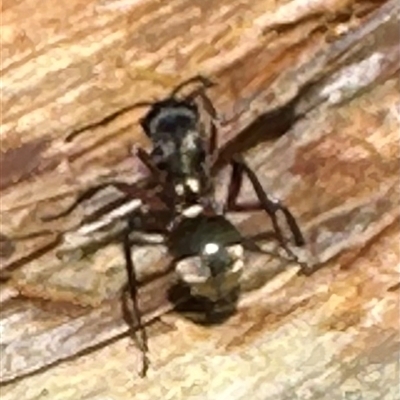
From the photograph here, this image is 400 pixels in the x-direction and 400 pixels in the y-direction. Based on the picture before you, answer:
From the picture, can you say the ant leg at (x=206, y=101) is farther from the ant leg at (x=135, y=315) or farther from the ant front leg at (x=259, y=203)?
the ant leg at (x=135, y=315)

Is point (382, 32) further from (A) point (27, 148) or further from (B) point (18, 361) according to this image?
(B) point (18, 361)

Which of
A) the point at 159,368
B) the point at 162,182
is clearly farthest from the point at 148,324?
the point at 162,182

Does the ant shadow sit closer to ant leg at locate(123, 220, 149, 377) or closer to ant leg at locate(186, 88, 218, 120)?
ant leg at locate(123, 220, 149, 377)

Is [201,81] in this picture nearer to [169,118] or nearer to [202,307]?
[169,118]

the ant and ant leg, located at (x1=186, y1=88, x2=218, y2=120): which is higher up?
ant leg, located at (x1=186, y1=88, x2=218, y2=120)

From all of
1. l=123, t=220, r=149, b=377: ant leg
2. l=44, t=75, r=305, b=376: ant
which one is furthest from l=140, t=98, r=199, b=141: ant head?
l=123, t=220, r=149, b=377: ant leg

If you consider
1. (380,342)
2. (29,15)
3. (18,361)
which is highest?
(29,15)

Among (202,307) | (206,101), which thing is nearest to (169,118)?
(206,101)
